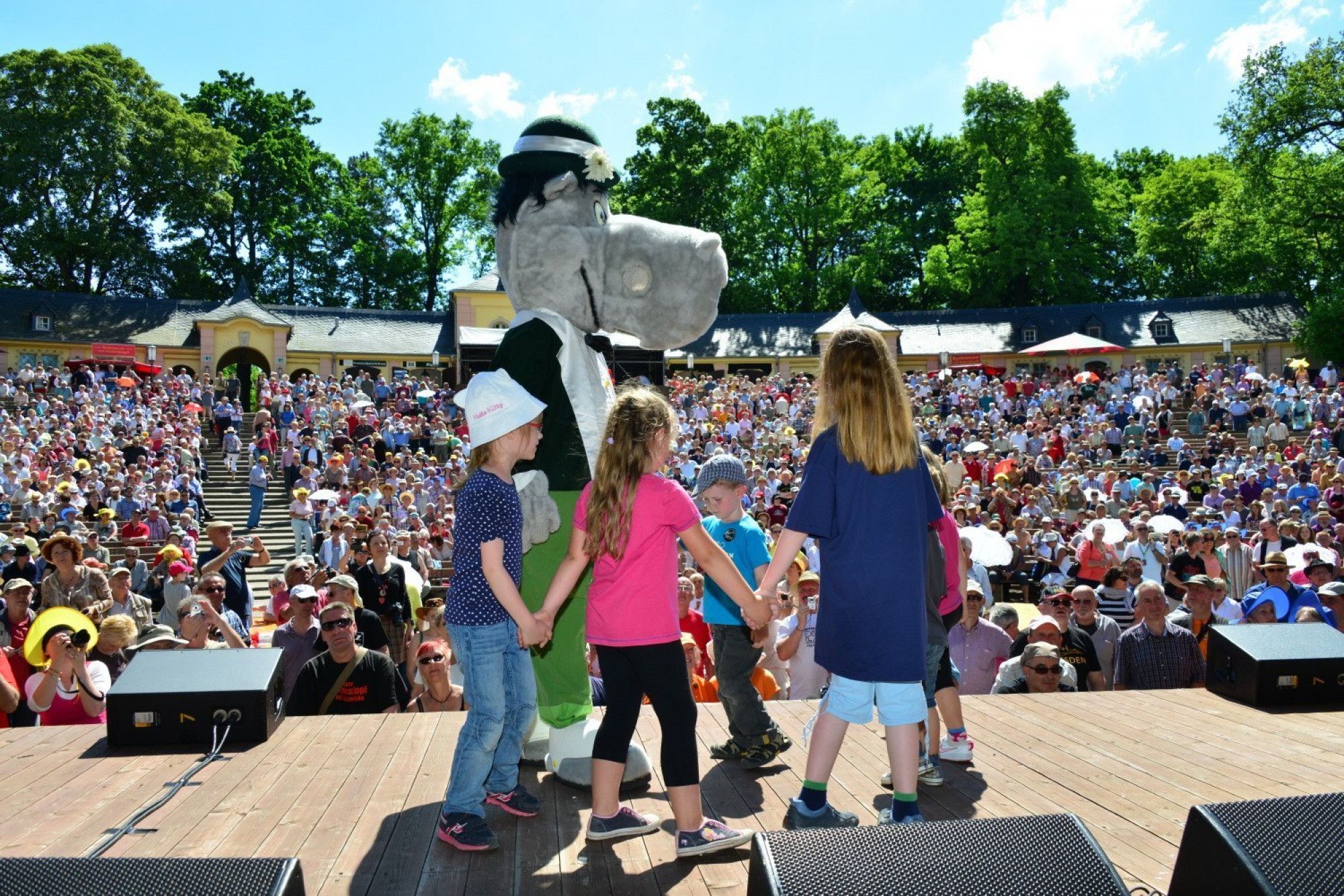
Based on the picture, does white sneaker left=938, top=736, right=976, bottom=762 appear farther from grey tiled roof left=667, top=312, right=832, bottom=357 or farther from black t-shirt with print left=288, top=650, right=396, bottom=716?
grey tiled roof left=667, top=312, right=832, bottom=357

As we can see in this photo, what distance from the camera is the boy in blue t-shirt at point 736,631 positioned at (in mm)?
4551

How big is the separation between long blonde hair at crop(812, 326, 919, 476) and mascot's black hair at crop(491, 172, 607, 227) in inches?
69.3

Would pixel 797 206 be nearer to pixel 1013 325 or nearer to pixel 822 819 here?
pixel 1013 325

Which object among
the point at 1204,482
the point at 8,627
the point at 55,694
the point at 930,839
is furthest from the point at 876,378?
the point at 1204,482

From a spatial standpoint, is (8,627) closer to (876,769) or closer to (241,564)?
(241,564)

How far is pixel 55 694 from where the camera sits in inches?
232

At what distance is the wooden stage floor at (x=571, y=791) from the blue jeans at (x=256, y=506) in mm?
13886

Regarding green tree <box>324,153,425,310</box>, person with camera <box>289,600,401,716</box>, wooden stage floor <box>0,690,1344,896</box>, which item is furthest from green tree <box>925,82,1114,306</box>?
person with camera <box>289,600,401,716</box>

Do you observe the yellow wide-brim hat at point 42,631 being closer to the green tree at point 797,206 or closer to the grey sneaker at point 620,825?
the grey sneaker at point 620,825

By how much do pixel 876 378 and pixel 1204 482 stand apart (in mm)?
18297

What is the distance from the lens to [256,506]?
61.1 feet

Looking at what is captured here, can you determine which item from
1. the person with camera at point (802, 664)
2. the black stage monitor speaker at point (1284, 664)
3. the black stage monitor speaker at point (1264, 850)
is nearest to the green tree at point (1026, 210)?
the person with camera at point (802, 664)

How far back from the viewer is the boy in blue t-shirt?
455cm

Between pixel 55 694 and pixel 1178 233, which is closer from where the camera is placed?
pixel 55 694
